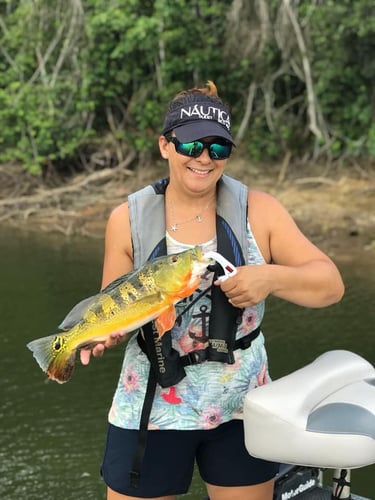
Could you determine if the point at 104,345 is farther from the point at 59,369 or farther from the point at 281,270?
the point at 281,270

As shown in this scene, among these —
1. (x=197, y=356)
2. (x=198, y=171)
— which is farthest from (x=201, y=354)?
(x=198, y=171)

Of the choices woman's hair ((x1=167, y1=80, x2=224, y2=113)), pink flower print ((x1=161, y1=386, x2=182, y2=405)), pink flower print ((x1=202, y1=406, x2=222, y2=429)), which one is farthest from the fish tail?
woman's hair ((x1=167, y1=80, x2=224, y2=113))

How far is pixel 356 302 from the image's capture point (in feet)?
24.1

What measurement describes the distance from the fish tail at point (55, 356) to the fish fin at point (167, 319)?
0.89 feet

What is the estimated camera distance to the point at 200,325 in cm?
215

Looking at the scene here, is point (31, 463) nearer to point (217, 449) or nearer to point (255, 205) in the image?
point (217, 449)

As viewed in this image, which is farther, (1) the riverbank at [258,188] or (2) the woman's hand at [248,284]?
(1) the riverbank at [258,188]

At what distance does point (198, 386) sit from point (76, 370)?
12.6 feet

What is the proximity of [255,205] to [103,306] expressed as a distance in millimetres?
525

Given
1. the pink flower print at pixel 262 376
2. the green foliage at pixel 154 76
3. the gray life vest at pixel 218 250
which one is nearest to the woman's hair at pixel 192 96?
the gray life vest at pixel 218 250

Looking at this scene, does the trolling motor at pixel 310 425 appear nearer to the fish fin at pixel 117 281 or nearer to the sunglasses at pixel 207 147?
the fish fin at pixel 117 281

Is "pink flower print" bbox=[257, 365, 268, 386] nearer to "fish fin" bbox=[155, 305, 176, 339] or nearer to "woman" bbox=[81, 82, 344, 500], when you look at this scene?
"woman" bbox=[81, 82, 344, 500]

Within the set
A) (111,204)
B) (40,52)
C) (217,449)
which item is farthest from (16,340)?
(40,52)

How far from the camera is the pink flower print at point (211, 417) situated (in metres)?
2.13
